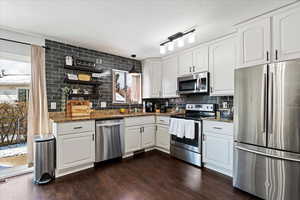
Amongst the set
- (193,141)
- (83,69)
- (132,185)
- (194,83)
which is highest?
(83,69)

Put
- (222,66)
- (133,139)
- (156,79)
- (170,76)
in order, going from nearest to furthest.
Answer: (222,66) < (133,139) < (170,76) < (156,79)

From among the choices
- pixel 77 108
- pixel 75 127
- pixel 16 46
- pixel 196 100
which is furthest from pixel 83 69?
pixel 196 100

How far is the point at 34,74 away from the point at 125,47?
1.75 m

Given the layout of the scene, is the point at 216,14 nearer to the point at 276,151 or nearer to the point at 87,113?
the point at 276,151

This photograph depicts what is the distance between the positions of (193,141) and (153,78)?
195cm

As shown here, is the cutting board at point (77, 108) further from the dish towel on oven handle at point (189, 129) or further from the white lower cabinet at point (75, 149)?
the dish towel on oven handle at point (189, 129)

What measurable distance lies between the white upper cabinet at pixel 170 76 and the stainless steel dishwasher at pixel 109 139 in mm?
1423

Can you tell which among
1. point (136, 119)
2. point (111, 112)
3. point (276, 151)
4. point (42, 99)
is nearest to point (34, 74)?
point (42, 99)

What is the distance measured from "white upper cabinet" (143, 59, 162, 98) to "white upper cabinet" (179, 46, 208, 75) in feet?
2.39

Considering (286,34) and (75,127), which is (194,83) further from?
(75,127)

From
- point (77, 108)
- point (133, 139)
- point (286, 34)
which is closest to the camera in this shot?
point (286, 34)

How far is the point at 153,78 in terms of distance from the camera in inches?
162

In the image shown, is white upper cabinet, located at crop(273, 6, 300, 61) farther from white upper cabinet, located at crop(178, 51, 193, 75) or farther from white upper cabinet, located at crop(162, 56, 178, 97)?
white upper cabinet, located at crop(162, 56, 178, 97)

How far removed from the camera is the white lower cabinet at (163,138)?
3.47 meters
